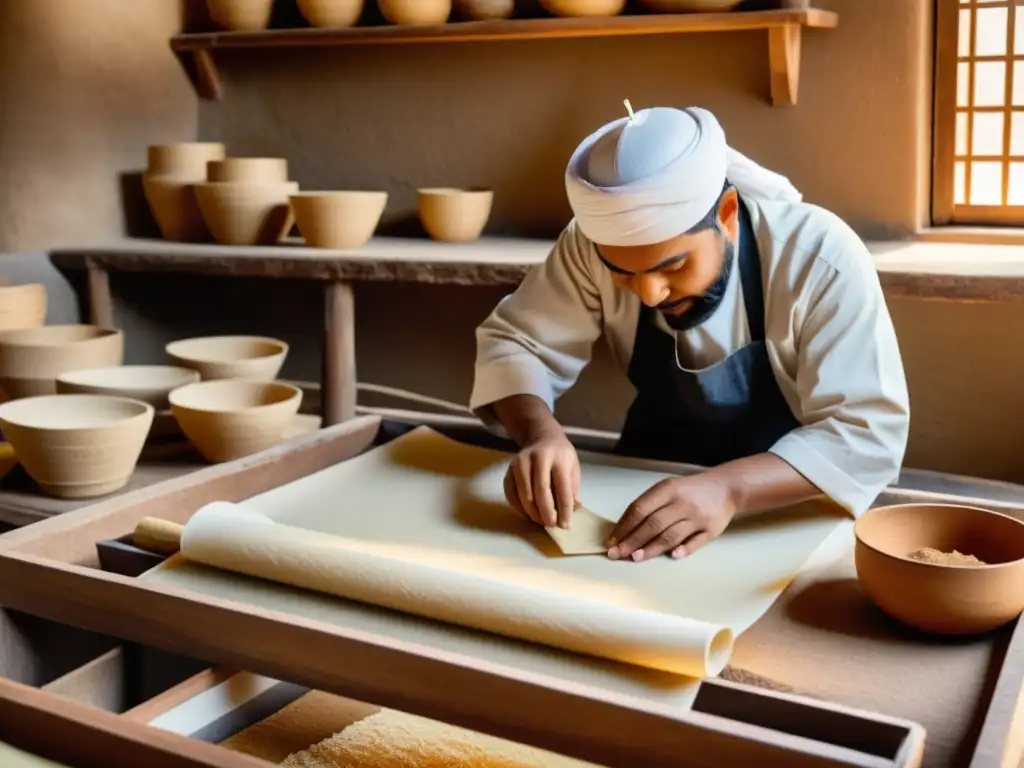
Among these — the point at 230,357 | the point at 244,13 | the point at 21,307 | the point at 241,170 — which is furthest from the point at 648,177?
the point at 244,13

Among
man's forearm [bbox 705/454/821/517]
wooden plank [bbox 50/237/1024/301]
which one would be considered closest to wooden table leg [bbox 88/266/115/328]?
wooden plank [bbox 50/237/1024/301]

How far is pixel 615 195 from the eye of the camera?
5.90ft

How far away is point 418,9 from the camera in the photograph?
3.78 meters

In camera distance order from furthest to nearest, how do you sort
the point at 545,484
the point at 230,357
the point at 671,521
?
the point at 230,357, the point at 545,484, the point at 671,521

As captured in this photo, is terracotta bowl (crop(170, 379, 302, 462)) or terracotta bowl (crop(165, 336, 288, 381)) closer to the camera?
terracotta bowl (crop(170, 379, 302, 462))

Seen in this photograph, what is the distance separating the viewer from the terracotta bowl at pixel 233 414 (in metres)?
2.46

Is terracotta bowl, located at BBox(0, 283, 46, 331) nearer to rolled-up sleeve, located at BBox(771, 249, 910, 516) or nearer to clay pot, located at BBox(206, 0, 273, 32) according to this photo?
clay pot, located at BBox(206, 0, 273, 32)

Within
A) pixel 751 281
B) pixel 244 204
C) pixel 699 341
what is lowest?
pixel 699 341

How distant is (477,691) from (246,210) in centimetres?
287

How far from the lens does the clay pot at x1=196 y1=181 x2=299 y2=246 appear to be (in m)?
3.74

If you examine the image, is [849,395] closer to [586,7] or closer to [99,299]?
[586,7]

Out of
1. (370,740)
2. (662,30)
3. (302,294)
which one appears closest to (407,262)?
(662,30)

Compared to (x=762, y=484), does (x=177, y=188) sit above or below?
above

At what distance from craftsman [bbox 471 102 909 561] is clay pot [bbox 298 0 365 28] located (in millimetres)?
2047
